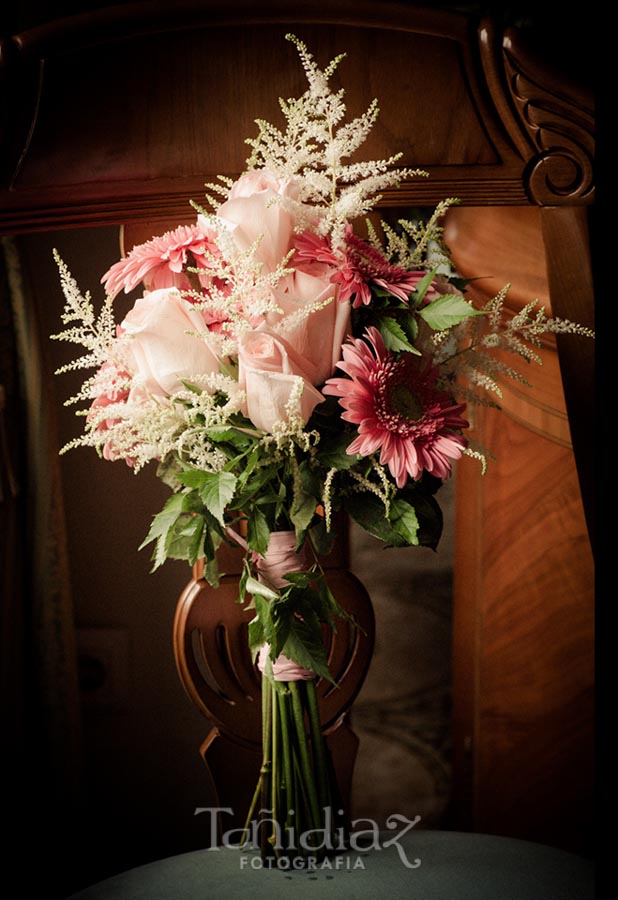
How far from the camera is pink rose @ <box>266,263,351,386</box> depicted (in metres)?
0.77

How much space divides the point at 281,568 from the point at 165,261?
11.8 inches

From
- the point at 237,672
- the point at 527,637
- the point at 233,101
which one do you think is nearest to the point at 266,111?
the point at 233,101

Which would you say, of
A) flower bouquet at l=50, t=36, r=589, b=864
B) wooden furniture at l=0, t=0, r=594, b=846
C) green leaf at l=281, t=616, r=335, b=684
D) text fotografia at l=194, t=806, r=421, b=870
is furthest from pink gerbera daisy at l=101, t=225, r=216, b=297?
text fotografia at l=194, t=806, r=421, b=870

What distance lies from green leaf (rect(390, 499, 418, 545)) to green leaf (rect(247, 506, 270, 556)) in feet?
0.37

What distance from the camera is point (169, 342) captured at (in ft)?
2.58

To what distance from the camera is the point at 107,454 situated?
0.85 meters

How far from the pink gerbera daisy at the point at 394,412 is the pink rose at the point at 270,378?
0.03 meters

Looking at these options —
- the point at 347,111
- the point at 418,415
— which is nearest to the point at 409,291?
the point at 418,415

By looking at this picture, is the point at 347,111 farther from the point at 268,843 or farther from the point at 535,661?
the point at 535,661

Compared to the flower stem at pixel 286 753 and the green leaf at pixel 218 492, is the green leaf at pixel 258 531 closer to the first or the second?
the green leaf at pixel 218 492

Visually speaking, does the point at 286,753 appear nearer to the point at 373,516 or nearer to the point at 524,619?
the point at 373,516

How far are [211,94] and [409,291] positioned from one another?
28cm

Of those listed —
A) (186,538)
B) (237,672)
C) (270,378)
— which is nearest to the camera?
(270,378)

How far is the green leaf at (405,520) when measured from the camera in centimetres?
78
